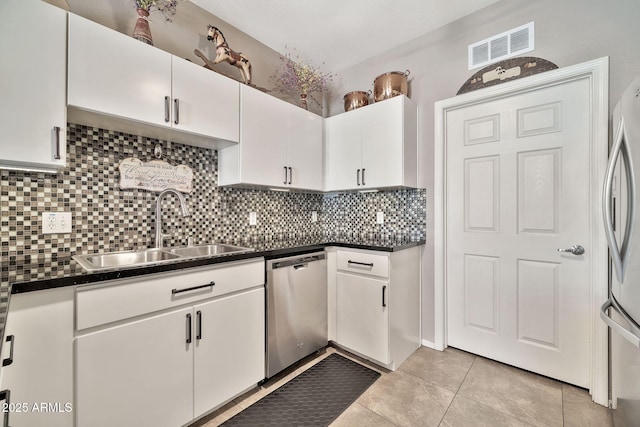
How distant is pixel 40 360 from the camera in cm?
102

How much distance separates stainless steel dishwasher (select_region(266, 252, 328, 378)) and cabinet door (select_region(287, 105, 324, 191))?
0.72 metres

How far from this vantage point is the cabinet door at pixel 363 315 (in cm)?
201

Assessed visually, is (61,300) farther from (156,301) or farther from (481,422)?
(481,422)

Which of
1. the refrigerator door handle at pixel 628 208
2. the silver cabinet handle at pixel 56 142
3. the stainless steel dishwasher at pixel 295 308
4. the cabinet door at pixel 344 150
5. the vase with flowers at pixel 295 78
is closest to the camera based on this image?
the refrigerator door handle at pixel 628 208

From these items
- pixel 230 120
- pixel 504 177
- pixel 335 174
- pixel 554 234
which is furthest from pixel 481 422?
pixel 230 120

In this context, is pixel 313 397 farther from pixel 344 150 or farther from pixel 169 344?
pixel 344 150

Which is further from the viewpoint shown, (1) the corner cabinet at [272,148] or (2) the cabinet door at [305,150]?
(2) the cabinet door at [305,150]

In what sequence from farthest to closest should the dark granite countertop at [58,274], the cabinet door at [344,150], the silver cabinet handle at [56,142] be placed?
A: the cabinet door at [344,150] < the silver cabinet handle at [56,142] < the dark granite countertop at [58,274]

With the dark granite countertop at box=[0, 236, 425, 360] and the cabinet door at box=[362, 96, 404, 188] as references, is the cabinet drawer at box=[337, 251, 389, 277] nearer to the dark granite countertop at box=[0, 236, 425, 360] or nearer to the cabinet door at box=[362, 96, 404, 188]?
the cabinet door at box=[362, 96, 404, 188]

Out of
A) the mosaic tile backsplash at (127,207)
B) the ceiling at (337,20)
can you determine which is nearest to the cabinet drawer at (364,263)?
the mosaic tile backsplash at (127,207)

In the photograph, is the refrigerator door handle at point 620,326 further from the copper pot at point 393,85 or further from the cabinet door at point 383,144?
the copper pot at point 393,85

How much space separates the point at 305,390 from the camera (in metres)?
1.80

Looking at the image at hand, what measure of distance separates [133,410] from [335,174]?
2.15 m

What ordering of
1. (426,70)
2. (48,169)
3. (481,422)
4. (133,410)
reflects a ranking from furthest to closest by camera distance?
(426,70)
(481,422)
(48,169)
(133,410)
